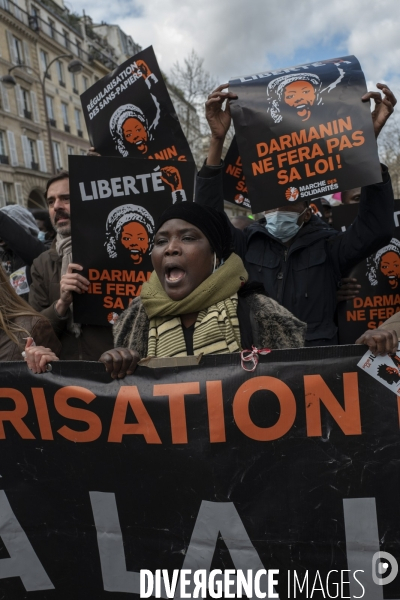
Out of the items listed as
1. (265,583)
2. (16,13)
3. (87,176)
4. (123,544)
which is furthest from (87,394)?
(16,13)

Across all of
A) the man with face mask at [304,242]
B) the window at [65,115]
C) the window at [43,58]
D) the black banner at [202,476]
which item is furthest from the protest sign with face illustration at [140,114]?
the window at [65,115]

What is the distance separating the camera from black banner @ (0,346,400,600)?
187 centimetres

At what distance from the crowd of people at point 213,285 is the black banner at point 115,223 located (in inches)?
4.1

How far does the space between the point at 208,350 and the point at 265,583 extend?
0.83 meters

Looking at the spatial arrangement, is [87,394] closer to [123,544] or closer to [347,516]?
[123,544]

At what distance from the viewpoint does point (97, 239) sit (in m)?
2.94

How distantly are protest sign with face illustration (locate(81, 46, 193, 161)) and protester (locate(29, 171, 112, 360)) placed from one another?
0.44 m

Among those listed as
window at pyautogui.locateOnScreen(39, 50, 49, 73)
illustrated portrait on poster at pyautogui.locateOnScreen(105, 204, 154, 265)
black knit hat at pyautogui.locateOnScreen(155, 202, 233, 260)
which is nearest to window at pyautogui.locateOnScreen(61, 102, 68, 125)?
window at pyautogui.locateOnScreen(39, 50, 49, 73)

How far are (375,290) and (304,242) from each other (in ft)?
3.10

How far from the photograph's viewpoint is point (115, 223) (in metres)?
2.94

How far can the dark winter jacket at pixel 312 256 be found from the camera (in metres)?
2.70

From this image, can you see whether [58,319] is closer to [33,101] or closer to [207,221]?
[207,221]

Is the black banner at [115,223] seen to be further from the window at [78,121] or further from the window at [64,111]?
the window at [78,121]

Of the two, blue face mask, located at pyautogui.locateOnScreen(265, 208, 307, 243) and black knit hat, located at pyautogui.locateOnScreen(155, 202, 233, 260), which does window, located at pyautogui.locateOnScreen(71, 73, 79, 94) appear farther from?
black knit hat, located at pyautogui.locateOnScreen(155, 202, 233, 260)
